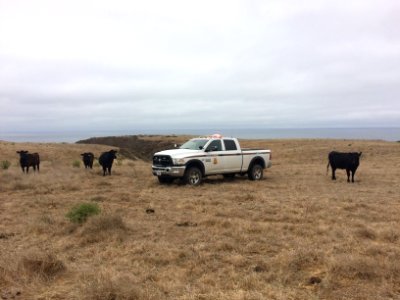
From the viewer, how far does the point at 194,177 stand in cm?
1772

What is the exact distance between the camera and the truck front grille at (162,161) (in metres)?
17.5

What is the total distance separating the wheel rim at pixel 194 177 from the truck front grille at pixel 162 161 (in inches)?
38.1

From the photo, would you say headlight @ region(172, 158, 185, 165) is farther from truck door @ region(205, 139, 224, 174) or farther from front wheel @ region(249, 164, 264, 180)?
front wheel @ region(249, 164, 264, 180)

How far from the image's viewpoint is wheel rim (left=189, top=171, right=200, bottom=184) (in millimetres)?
17584

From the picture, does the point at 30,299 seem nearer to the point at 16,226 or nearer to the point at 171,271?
the point at 171,271

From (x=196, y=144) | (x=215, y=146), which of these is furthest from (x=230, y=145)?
(x=196, y=144)

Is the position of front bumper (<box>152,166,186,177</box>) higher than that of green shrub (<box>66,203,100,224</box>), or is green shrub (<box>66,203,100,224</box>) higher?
front bumper (<box>152,166,186,177</box>)

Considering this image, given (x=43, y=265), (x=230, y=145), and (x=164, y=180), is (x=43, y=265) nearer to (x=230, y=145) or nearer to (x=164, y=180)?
(x=164, y=180)

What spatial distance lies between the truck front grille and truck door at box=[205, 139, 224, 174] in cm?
156

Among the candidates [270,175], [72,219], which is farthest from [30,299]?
[270,175]

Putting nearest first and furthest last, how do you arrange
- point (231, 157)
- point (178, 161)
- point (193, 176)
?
1. point (178, 161)
2. point (193, 176)
3. point (231, 157)

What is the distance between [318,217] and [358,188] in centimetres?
699

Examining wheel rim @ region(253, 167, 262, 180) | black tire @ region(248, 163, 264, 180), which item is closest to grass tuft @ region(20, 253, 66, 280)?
black tire @ region(248, 163, 264, 180)

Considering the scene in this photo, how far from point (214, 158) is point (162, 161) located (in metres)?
2.12
